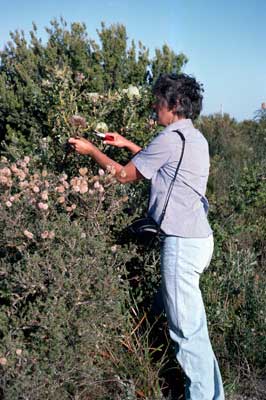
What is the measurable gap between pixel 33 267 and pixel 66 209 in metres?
0.51

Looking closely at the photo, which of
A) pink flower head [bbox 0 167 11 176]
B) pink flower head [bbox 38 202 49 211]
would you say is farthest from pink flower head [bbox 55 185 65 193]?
pink flower head [bbox 0 167 11 176]

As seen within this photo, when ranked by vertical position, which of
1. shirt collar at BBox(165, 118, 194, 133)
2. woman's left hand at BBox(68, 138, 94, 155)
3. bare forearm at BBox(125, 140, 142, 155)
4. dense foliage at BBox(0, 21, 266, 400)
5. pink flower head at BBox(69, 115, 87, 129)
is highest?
pink flower head at BBox(69, 115, 87, 129)

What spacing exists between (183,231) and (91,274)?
0.54 m

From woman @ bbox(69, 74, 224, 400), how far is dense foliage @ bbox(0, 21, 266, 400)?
0.29 m

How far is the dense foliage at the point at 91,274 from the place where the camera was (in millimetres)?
3146

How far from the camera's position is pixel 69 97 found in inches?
165

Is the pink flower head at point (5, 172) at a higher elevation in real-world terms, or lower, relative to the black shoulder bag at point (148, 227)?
higher

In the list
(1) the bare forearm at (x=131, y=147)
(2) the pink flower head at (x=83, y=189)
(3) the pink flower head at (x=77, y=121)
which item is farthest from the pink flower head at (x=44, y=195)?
(1) the bare forearm at (x=131, y=147)

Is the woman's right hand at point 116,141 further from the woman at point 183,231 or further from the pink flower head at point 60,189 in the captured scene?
the pink flower head at point 60,189

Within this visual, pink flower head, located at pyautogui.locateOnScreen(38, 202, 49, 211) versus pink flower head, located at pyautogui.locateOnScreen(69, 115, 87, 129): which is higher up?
pink flower head, located at pyautogui.locateOnScreen(69, 115, 87, 129)

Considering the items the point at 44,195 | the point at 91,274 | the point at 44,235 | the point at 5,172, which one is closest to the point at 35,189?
the point at 44,195

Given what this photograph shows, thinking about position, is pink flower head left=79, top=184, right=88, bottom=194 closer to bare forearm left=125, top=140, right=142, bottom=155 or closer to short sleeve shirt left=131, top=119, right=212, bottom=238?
short sleeve shirt left=131, top=119, right=212, bottom=238

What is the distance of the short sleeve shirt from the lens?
341 cm

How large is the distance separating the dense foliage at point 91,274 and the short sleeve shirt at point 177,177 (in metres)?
0.30
